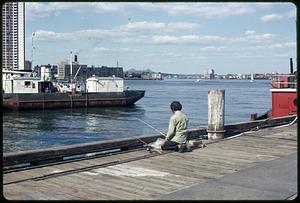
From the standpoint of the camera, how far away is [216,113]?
10789 millimetres

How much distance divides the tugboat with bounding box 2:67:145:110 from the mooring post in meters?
37.0

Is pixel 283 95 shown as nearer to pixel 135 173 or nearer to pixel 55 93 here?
pixel 135 173

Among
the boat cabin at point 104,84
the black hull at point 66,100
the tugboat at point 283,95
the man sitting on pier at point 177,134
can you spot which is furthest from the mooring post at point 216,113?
the boat cabin at point 104,84

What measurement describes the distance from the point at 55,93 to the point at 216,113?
129 feet

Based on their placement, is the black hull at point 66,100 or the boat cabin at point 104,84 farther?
the boat cabin at point 104,84

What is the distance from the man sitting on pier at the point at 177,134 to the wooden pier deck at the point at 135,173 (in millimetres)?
218

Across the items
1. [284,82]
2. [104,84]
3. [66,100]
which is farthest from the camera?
[104,84]

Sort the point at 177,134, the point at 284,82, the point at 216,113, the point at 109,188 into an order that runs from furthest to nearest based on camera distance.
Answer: the point at 284,82, the point at 216,113, the point at 177,134, the point at 109,188

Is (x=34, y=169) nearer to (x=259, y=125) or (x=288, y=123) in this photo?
(x=259, y=125)

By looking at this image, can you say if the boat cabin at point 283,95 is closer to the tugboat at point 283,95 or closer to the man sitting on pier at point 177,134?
the tugboat at point 283,95

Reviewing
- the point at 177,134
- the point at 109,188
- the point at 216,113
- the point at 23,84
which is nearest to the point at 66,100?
the point at 23,84

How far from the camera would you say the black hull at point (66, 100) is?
44906 mm

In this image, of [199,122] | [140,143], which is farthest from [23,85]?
[140,143]

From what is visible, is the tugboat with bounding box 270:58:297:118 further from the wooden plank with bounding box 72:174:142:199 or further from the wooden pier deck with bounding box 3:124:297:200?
the wooden plank with bounding box 72:174:142:199
